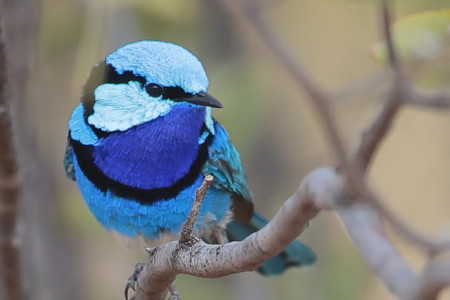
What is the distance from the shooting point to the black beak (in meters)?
2.61

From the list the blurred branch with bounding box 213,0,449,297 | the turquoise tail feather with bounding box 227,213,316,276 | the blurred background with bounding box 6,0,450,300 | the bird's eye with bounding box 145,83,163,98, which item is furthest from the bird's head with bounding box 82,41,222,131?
the blurred branch with bounding box 213,0,449,297

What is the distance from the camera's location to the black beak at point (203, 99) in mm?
2609

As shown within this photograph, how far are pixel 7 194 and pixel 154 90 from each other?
0.63 metres

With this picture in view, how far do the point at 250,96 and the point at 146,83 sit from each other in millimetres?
1663

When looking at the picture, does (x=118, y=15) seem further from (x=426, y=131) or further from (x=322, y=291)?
(x=426, y=131)

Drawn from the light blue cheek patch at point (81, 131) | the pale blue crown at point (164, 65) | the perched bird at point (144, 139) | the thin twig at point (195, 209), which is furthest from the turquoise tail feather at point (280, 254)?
the thin twig at point (195, 209)

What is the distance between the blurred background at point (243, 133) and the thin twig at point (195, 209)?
5.60ft

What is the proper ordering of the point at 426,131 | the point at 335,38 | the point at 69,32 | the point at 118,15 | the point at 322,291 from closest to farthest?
1. the point at 118,15
2. the point at 69,32
3. the point at 322,291
4. the point at 335,38
5. the point at 426,131

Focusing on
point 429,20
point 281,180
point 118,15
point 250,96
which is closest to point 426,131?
point 281,180

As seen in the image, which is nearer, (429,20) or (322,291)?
(429,20)

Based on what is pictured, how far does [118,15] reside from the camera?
160 inches

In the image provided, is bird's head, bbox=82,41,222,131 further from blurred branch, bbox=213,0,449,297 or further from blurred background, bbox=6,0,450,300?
blurred branch, bbox=213,0,449,297

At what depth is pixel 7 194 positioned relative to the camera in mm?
2887

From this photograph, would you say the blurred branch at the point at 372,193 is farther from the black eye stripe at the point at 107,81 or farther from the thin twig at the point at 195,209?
the black eye stripe at the point at 107,81
